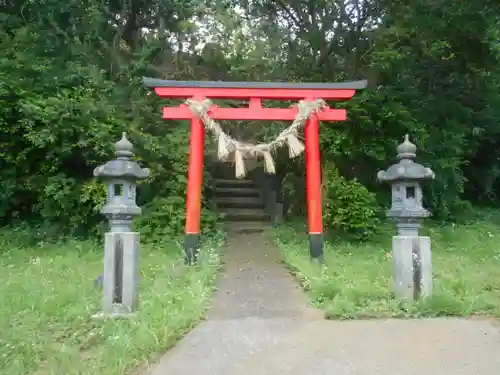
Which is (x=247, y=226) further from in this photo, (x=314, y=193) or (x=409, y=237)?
(x=409, y=237)

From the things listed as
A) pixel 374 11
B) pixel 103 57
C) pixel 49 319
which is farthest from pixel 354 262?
pixel 103 57

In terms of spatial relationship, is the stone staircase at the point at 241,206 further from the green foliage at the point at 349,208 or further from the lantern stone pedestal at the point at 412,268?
the lantern stone pedestal at the point at 412,268

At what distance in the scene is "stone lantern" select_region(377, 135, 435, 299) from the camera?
4512 millimetres

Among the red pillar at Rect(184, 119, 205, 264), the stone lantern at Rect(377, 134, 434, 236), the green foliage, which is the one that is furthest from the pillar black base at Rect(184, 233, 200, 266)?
the stone lantern at Rect(377, 134, 434, 236)

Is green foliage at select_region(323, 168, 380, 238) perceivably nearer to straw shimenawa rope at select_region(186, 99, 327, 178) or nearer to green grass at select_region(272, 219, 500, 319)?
green grass at select_region(272, 219, 500, 319)

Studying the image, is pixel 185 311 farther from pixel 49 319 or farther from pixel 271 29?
pixel 271 29

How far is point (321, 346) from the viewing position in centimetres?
364

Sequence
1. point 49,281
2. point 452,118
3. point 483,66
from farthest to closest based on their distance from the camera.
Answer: point 452,118, point 483,66, point 49,281

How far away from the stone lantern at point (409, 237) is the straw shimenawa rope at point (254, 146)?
222 cm

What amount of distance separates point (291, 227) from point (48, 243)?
178 inches

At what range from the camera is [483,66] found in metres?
9.16

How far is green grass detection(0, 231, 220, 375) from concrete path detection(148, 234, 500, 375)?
22 cm

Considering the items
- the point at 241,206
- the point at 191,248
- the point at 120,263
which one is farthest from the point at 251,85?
the point at 241,206

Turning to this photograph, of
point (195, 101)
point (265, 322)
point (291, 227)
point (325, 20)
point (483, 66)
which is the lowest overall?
point (265, 322)
